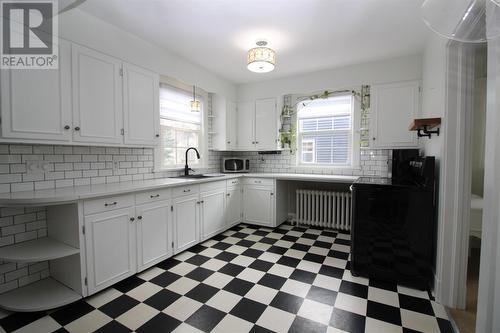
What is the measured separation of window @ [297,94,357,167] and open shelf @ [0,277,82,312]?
3422mm

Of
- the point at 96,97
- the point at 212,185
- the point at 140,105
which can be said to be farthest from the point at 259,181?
the point at 96,97

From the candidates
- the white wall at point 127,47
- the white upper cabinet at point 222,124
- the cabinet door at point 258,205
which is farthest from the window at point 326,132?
the white wall at point 127,47

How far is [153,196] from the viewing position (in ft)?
7.71

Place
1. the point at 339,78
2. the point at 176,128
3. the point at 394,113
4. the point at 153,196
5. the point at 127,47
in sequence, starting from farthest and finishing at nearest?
1. the point at 339,78
2. the point at 176,128
3. the point at 394,113
4. the point at 127,47
5. the point at 153,196

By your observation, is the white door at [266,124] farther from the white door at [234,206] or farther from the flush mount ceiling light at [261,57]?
the flush mount ceiling light at [261,57]

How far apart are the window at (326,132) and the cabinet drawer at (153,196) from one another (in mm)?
2401

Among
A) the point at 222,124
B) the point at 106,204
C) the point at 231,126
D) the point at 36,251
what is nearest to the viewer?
the point at 36,251

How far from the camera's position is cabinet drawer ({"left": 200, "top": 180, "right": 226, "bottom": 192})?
303cm

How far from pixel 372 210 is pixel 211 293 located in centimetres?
165

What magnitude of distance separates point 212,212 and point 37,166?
1.89 meters

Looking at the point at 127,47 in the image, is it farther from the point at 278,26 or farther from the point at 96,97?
the point at 278,26

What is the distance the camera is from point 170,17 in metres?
2.24

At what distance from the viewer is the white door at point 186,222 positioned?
8.64ft

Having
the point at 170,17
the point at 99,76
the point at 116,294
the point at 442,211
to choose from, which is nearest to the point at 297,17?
the point at 170,17
